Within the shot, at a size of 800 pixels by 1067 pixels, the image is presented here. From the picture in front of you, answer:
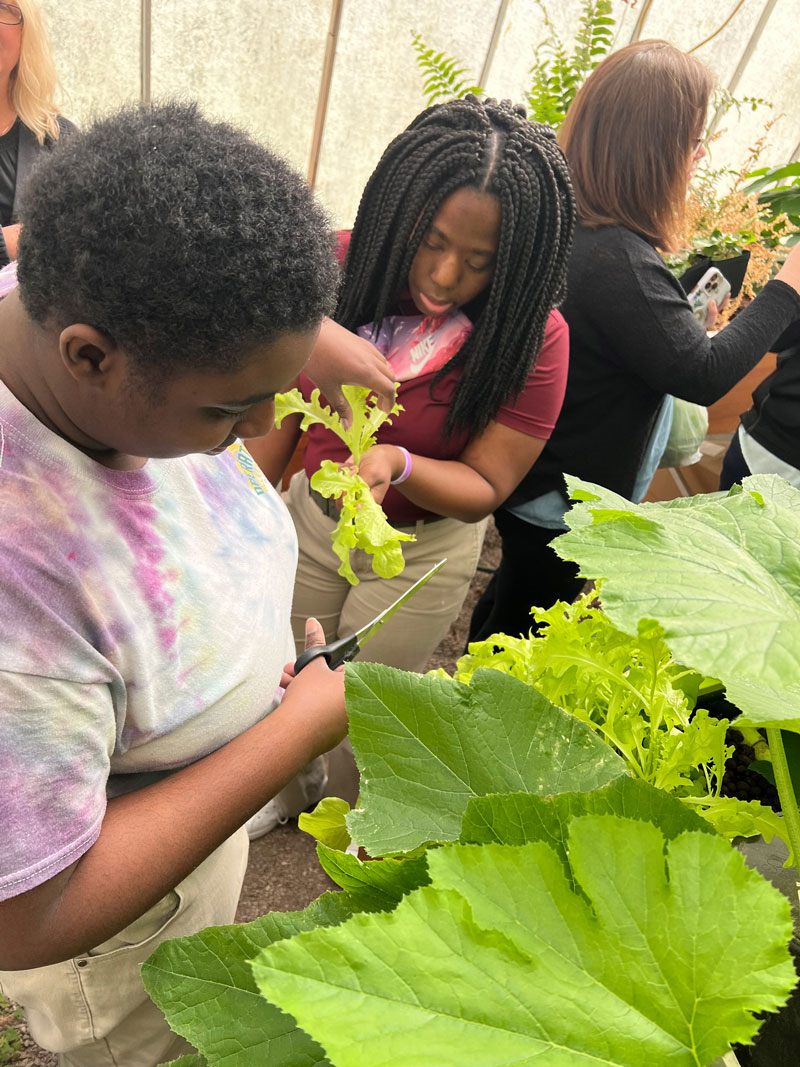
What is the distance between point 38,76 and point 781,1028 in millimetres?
2815

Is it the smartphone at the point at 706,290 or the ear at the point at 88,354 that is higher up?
the ear at the point at 88,354

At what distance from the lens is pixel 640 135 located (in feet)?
6.57

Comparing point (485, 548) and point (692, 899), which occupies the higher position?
point (692, 899)

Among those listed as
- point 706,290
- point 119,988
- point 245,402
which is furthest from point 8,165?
point 119,988

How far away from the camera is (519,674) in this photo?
824 millimetres

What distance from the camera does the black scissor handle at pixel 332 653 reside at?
127 centimetres

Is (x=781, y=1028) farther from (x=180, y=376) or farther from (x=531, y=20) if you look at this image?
(x=531, y=20)

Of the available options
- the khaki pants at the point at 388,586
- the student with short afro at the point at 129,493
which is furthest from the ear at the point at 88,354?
the khaki pants at the point at 388,586

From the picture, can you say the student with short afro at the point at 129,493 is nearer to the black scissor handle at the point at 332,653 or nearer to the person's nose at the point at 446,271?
the black scissor handle at the point at 332,653

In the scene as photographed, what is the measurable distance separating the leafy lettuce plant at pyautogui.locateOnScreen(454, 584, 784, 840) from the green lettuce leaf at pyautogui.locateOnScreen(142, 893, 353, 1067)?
31 cm

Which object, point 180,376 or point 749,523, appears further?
point 180,376

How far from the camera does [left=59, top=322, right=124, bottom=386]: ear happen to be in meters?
0.71

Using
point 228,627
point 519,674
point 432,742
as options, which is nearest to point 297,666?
point 228,627

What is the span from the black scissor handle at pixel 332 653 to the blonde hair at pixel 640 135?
4.44 ft
